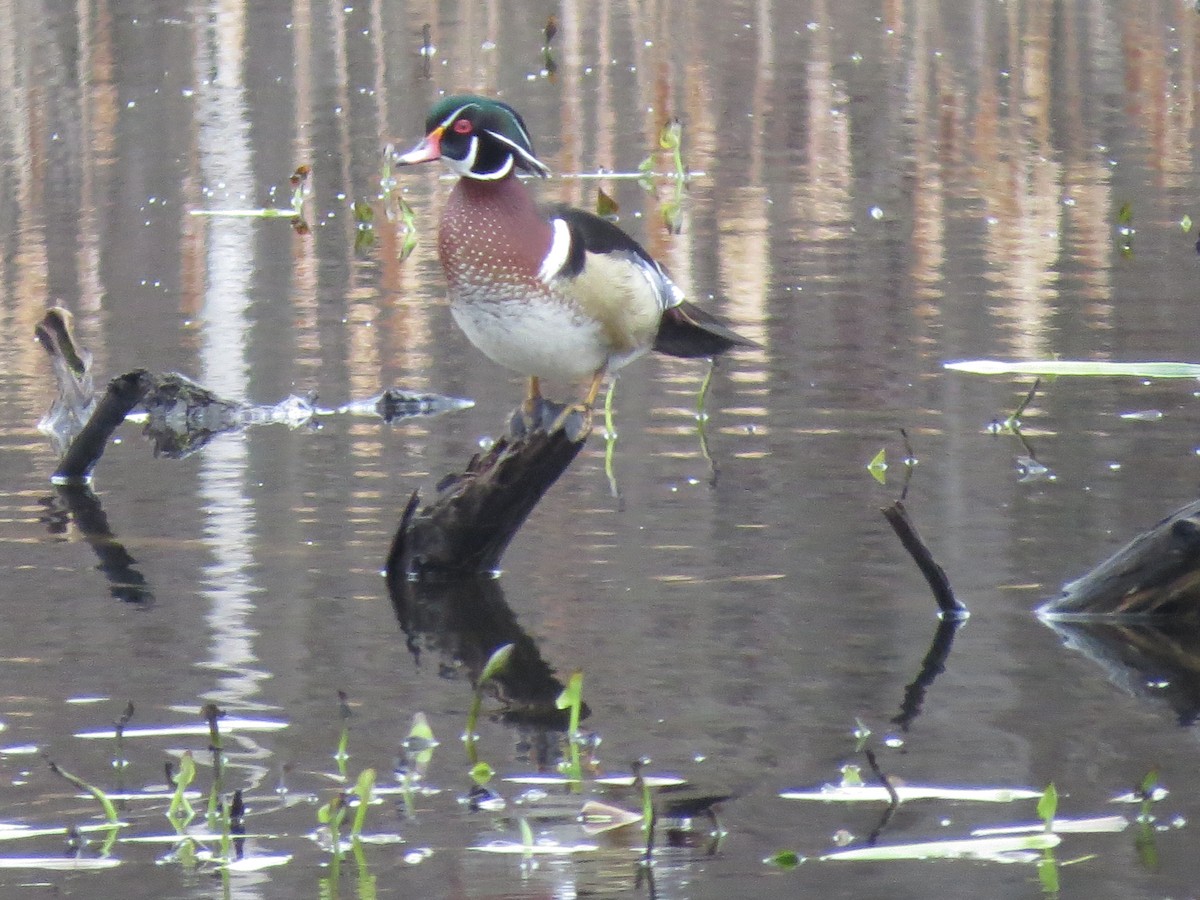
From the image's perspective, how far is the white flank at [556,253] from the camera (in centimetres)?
652

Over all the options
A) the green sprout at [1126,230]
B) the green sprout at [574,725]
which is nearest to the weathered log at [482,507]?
the green sprout at [574,725]

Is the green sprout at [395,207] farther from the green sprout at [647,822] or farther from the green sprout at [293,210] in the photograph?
the green sprout at [647,822]

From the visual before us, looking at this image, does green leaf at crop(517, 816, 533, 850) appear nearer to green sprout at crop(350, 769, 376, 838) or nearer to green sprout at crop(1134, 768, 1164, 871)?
green sprout at crop(350, 769, 376, 838)

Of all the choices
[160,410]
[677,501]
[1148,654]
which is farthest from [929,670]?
[160,410]

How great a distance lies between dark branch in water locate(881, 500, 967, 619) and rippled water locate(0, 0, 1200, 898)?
7 cm

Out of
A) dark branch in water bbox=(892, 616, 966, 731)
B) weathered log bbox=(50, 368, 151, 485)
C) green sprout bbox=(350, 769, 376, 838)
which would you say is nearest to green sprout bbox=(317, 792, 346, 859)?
green sprout bbox=(350, 769, 376, 838)

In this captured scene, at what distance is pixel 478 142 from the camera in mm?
6645

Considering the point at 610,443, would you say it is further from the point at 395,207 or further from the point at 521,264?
the point at 395,207

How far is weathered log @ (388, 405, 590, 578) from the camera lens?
265 inches

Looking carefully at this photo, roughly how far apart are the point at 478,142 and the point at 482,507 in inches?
41.7

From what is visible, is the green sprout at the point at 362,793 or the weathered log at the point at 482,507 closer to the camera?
the green sprout at the point at 362,793

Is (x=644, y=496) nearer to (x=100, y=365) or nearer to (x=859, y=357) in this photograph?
(x=859, y=357)

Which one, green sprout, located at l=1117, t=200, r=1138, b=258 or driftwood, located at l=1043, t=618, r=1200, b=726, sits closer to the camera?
driftwood, located at l=1043, t=618, r=1200, b=726

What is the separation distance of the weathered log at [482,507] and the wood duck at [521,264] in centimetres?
13
